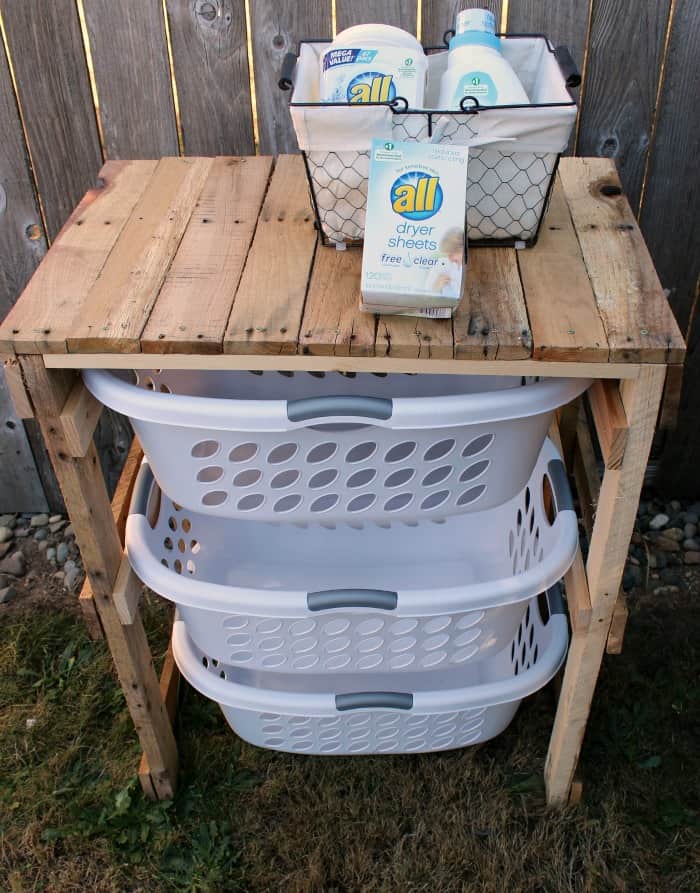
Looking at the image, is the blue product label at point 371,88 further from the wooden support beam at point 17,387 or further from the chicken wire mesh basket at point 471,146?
the wooden support beam at point 17,387

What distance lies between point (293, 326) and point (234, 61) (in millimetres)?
771

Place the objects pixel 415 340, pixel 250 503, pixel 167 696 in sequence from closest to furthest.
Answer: pixel 415 340 < pixel 250 503 < pixel 167 696

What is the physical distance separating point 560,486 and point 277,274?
0.62m

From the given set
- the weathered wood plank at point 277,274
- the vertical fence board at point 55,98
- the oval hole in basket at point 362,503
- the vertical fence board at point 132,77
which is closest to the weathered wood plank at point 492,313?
the weathered wood plank at point 277,274

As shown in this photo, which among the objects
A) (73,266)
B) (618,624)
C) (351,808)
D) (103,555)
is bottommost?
(351,808)

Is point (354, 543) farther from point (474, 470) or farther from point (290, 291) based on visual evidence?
point (290, 291)

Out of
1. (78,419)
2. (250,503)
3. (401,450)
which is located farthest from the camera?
(401,450)

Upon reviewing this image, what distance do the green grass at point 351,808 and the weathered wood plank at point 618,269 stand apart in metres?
0.97

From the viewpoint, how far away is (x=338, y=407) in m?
1.11

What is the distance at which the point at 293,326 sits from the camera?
42.8 inches

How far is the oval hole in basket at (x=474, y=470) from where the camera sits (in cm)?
126

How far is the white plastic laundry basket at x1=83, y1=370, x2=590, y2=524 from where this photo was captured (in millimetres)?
1109

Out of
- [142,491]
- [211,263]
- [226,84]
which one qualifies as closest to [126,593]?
[142,491]

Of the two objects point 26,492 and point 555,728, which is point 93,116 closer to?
point 26,492
